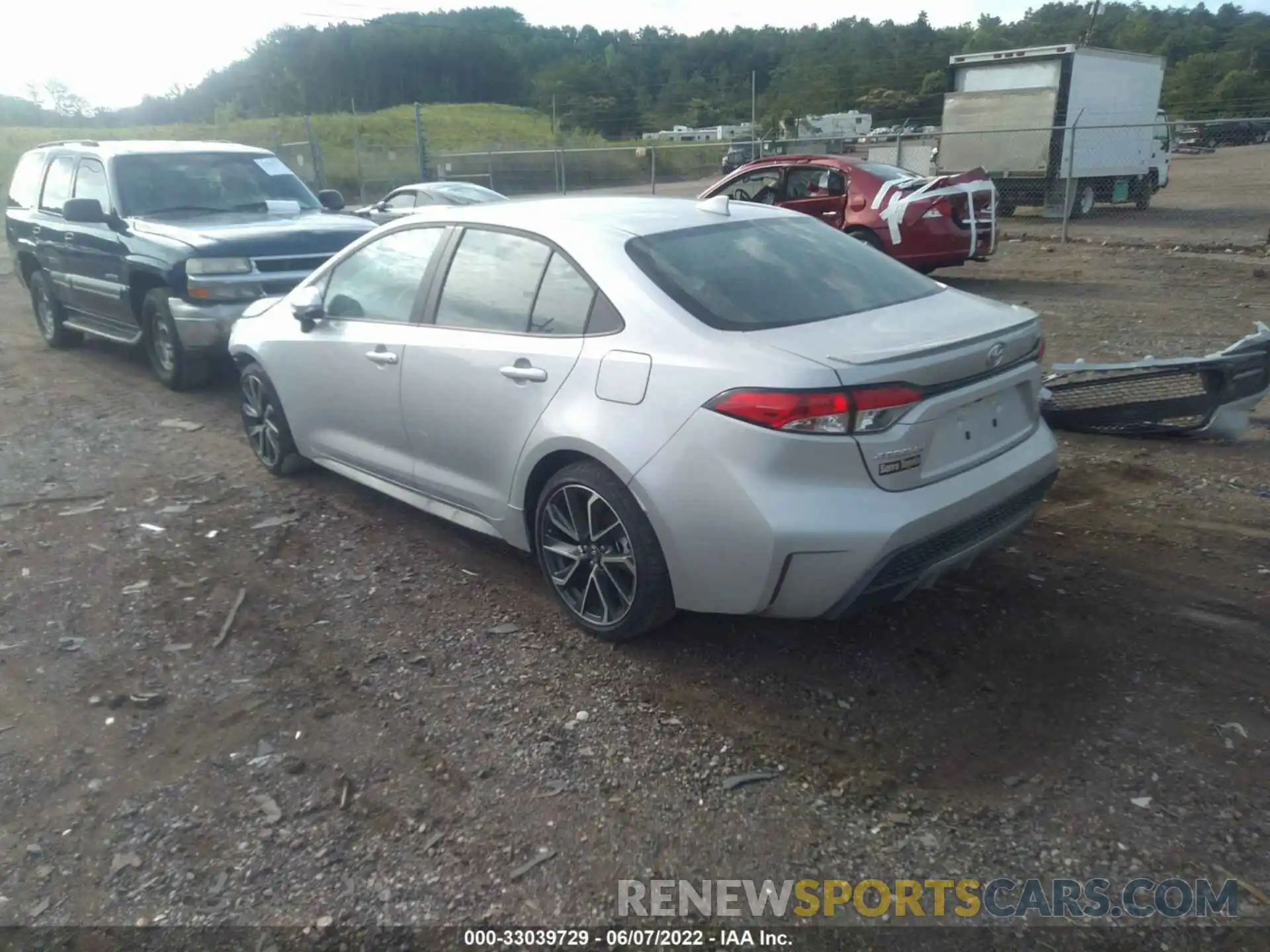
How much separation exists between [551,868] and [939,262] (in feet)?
34.1

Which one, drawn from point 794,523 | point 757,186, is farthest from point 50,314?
point 794,523

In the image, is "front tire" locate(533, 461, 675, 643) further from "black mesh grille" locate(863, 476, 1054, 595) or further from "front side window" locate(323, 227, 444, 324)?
"front side window" locate(323, 227, 444, 324)

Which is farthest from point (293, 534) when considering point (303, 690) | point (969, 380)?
point (969, 380)

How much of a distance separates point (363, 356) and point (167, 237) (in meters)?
3.84

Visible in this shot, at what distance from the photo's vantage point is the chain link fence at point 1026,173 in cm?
1752

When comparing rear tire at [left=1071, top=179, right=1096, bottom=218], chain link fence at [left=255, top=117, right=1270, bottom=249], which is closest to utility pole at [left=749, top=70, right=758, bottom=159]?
chain link fence at [left=255, top=117, right=1270, bottom=249]

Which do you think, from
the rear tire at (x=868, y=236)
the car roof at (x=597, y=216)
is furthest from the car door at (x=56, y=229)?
the rear tire at (x=868, y=236)

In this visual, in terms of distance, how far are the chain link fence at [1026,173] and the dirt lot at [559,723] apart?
9.74 metres

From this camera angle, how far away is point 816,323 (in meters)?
3.58

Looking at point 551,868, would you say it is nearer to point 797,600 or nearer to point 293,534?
point 797,600

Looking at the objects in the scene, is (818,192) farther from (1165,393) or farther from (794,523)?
(794,523)

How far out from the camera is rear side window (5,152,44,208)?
9664 millimetres

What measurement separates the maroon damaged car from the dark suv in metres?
5.14

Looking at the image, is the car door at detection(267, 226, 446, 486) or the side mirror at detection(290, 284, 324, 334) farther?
the side mirror at detection(290, 284, 324, 334)
